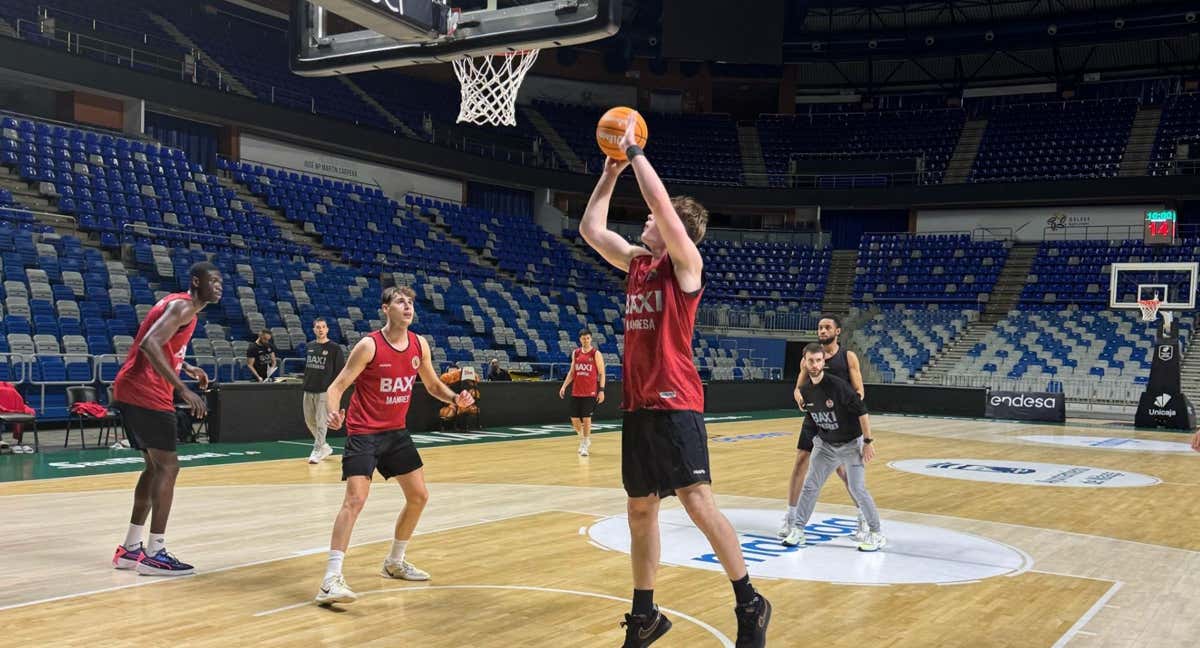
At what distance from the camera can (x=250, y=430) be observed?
54.9 ft

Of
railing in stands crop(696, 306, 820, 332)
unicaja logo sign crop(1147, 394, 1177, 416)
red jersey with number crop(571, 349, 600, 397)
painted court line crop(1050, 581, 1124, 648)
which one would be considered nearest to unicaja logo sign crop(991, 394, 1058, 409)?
unicaja logo sign crop(1147, 394, 1177, 416)

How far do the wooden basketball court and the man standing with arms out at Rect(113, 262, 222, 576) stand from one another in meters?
0.21

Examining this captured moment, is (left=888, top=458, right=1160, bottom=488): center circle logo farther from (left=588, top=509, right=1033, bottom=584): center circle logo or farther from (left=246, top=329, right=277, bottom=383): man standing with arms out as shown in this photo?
(left=246, top=329, right=277, bottom=383): man standing with arms out

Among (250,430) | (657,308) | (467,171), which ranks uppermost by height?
(467,171)

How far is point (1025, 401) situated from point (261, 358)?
21.6m

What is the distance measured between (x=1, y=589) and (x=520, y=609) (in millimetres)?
3371

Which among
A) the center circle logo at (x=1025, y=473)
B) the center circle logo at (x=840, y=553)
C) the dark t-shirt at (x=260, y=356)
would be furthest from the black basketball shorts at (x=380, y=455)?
the dark t-shirt at (x=260, y=356)

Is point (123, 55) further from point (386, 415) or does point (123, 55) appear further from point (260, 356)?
point (386, 415)

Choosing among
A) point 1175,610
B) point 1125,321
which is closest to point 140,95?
point 1175,610

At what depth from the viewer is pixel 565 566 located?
7.71m

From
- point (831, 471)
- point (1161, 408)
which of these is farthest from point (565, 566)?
point (1161, 408)

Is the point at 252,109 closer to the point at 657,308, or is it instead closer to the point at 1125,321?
the point at 657,308

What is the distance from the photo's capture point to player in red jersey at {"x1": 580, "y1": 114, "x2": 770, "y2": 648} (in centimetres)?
496

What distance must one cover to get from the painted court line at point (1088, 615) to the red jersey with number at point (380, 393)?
430cm
